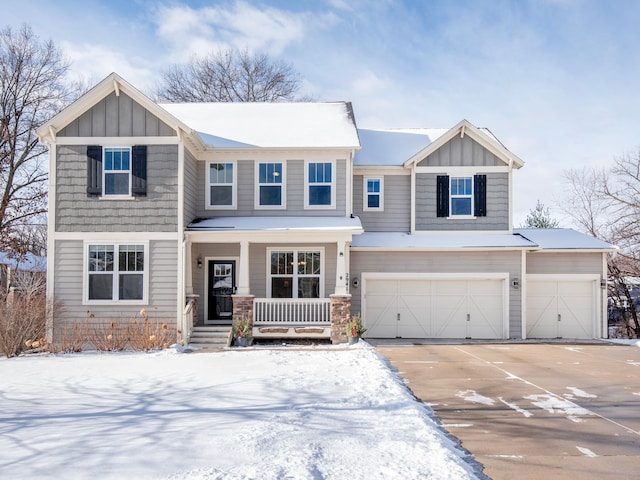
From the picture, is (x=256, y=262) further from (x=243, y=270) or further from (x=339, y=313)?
(x=339, y=313)

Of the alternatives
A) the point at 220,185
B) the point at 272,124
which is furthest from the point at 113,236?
the point at 272,124

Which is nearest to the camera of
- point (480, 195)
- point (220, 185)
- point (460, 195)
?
point (220, 185)

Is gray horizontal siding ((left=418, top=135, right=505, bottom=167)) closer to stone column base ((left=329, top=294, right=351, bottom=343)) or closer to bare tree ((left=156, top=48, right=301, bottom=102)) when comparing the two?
stone column base ((left=329, top=294, right=351, bottom=343))

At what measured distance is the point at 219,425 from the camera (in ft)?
20.7

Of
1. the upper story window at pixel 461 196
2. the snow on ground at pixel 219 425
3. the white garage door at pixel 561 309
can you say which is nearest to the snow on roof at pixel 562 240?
the white garage door at pixel 561 309

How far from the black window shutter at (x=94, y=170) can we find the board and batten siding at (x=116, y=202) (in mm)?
123

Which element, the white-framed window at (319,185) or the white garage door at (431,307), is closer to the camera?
the white-framed window at (319,185)

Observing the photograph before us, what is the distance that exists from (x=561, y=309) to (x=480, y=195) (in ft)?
14.4

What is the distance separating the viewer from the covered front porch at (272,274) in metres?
14.6

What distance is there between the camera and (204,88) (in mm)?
32500

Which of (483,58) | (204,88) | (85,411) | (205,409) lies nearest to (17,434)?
(85,411)

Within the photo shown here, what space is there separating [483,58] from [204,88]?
70.1 feet

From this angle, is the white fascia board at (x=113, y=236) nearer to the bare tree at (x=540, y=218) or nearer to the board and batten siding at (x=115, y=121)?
the board and batten siding at (x=115, y=121)

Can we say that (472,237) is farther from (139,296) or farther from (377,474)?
(377,474)
